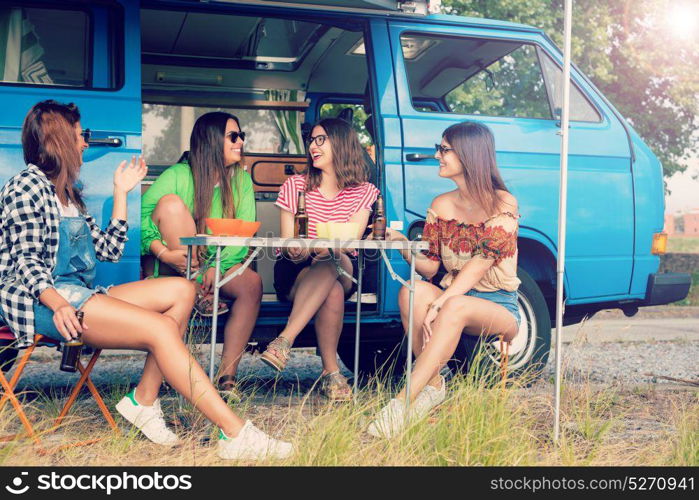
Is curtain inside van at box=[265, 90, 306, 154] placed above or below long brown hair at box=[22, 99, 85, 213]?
above

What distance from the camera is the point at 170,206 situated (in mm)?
4230

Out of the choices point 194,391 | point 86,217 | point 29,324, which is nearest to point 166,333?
point 194,391

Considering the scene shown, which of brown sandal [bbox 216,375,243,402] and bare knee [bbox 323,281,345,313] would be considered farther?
bare knee [bbox 323,281,345,313]

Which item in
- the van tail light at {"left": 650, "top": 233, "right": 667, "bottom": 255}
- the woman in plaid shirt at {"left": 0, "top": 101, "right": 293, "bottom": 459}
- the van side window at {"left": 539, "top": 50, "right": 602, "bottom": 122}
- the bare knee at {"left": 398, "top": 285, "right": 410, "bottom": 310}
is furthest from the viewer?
the van tail light at {"left": 650, "top": 233, "right": 667, "bottom": 255}

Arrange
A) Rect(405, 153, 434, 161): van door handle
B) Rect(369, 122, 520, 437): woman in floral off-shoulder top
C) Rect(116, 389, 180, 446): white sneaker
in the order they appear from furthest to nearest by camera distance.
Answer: Rect(405, 153, 434, 161): van door handle, Rect(369, 122, 520, 437): woman in floral off-shoulder top, Rect(116, 389, 180, 446): white sneaker

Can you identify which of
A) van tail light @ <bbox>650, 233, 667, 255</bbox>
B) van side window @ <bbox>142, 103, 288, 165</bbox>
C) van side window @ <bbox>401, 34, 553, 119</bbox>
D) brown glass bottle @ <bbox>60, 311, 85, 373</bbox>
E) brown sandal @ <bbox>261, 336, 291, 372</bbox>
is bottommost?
brown sandal @ <bbox>261, 336, 291, 372</bbox>

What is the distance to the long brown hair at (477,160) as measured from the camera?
415 cm

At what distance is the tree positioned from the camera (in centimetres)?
1402

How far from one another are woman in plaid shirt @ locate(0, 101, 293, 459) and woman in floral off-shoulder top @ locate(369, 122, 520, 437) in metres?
1.07

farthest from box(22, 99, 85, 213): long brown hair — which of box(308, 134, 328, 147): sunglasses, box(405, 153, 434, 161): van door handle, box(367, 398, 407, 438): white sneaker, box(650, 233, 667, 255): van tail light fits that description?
box(650, 233, 667, 255): van tail light

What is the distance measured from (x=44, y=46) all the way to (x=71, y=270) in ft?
4.72

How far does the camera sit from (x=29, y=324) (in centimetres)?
322

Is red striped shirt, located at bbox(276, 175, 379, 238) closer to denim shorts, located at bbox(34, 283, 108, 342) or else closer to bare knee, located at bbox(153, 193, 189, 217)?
bare knee, located at bbox(153, 193, 189, 217)

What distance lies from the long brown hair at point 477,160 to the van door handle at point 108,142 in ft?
5.20
